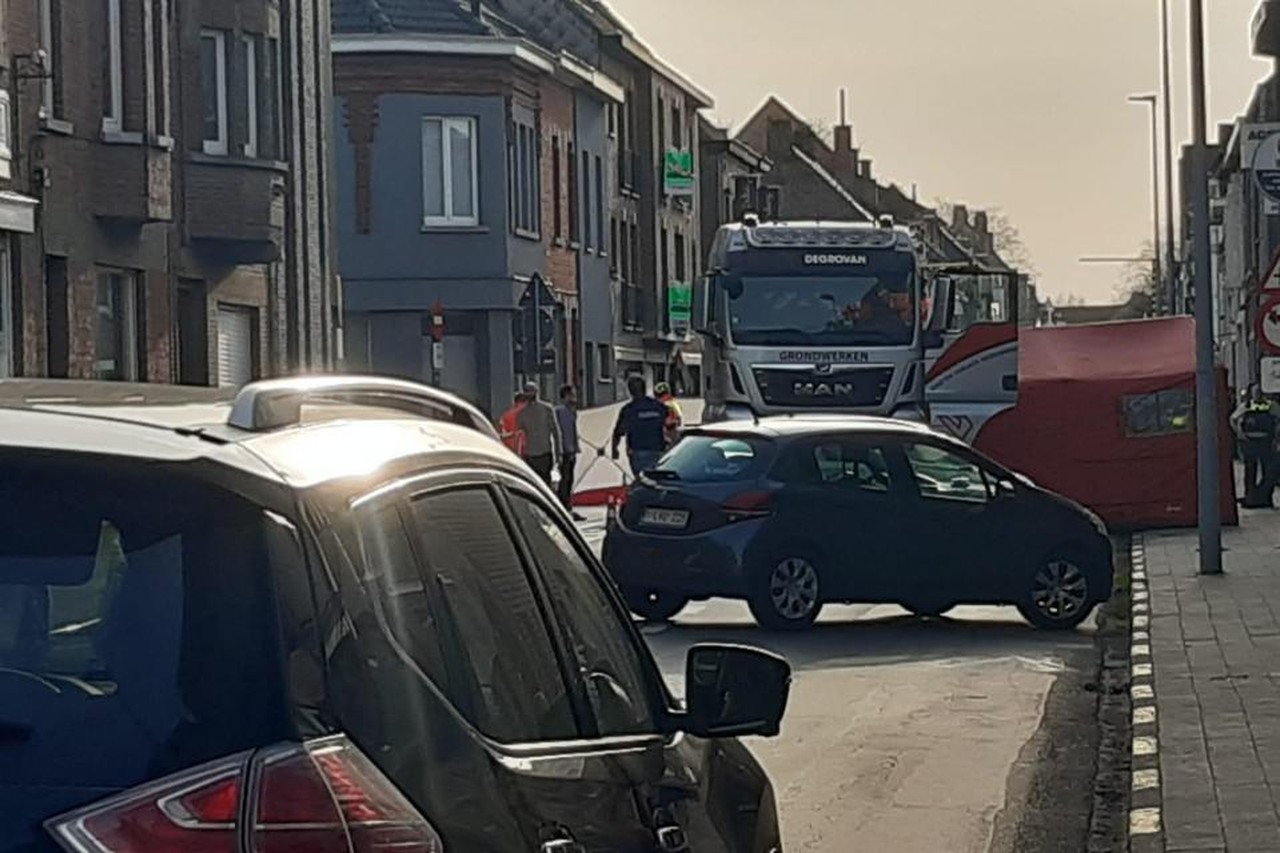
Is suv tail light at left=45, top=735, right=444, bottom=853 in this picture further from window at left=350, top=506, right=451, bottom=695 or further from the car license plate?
the car license plate

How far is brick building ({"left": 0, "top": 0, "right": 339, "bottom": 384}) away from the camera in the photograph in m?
26.2

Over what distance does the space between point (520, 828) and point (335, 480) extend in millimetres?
564

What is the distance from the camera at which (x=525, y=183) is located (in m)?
50.2

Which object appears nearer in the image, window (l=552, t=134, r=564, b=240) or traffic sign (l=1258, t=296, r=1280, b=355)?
traffic sign (l=1258, t=296, r=1280, b=355)

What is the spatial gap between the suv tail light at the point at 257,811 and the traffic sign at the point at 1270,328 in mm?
16792

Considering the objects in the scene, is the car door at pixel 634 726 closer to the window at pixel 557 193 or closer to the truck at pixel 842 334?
the truck at pixel 842 334

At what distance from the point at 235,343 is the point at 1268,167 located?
1938cm

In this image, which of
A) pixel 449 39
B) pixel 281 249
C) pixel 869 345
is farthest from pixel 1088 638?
pixel 449 39

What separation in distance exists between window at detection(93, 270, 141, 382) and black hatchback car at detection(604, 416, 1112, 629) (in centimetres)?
1243

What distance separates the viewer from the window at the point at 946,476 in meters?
17.9

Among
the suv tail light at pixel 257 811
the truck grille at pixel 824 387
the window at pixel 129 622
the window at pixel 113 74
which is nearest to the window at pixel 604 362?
the truck grille at pixel 824 387

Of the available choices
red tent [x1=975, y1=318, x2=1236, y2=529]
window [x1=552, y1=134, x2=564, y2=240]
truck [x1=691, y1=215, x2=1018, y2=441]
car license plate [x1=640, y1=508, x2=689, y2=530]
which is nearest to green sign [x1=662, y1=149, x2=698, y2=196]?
window [x1=552, y1=134, x2=564, y2=240]

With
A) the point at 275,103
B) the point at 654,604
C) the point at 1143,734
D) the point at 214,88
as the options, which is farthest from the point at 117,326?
the point at 1143,734

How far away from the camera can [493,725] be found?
3.71 metres
